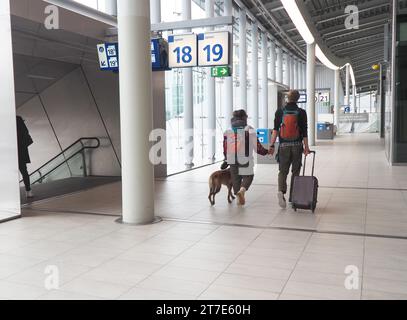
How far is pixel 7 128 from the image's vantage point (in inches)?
224

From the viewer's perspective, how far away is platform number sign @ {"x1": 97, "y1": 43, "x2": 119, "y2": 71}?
25.0ft

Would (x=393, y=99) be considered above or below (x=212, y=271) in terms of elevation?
above

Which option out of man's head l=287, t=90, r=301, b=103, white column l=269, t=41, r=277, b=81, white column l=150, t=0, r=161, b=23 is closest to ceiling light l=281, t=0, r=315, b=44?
white column l=150, t=0, r=161, b=23

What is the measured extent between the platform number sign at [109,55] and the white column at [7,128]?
2.18 m

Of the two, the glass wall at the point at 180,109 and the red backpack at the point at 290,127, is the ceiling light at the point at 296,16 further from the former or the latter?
the red backpack at the point at 290,127

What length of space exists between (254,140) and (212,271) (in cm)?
297

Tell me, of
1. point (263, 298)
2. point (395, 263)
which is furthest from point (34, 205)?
point (395, 263)

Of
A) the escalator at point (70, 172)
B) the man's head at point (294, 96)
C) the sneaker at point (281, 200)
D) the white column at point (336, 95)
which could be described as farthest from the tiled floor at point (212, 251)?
the white column at point (336, 95)

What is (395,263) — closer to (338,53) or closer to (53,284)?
(53,284)

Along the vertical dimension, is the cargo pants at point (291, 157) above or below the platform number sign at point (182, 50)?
below

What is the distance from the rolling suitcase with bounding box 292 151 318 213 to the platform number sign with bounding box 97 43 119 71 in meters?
3.83

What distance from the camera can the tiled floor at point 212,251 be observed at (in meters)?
3.22

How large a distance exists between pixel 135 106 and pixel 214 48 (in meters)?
2.55

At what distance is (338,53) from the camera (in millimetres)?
30234
